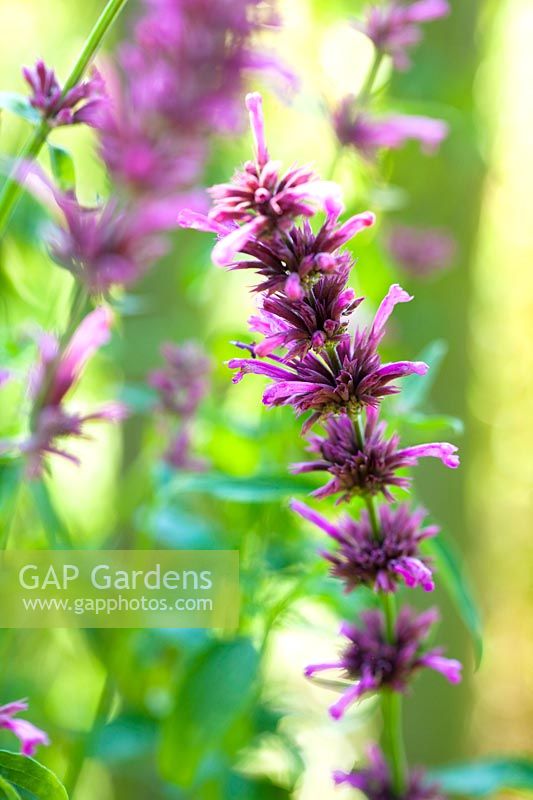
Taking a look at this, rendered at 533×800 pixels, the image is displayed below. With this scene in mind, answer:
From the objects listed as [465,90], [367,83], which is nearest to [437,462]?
[465,90]

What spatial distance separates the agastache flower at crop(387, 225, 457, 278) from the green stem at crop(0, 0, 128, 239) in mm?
535

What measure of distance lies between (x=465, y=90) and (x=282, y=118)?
0.44m

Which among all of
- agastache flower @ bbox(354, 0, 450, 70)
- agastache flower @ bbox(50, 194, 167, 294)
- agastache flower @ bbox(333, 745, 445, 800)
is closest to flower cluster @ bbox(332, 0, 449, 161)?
agastache flower @ bbox(354, 0, 450, 70)

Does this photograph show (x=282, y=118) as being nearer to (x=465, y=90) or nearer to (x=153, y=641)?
(x=465, y=90)

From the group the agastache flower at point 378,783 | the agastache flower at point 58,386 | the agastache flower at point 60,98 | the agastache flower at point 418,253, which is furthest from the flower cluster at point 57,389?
the agastache flower at point 418,253

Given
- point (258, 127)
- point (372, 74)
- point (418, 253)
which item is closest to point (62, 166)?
point (258, 127)

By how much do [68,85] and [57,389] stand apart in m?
0.16

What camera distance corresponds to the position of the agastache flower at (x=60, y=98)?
0.37m

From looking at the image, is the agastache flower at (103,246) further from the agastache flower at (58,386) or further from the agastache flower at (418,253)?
the agastache flower at (418,253)

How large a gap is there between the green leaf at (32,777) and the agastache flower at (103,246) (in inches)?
10.6

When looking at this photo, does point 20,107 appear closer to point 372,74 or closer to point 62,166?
point 62,166

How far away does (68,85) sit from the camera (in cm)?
35

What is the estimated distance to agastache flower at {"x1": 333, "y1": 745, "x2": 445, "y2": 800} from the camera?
41 centimetres

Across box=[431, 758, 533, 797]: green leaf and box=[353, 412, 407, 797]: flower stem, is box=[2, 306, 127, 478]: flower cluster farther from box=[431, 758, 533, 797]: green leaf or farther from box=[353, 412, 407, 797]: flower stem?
box=[431, 758, 533, 797]: green leaf
